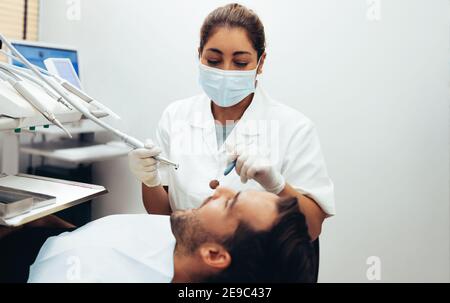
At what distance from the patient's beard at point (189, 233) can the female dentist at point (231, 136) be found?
0.11 m

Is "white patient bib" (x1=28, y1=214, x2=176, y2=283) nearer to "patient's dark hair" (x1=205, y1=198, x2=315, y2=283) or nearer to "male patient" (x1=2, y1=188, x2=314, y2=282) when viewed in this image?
"male patient" (x1=2, y1=188, x2=314, y2=282)

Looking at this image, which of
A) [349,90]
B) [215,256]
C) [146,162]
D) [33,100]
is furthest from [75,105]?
[349,90]

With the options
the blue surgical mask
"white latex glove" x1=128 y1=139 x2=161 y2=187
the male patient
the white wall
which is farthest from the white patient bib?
the blue surgical mask

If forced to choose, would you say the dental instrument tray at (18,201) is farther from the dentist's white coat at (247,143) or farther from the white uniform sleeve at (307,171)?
the white uniform sleeve at (307,171)

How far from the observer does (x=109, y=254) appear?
28.9 inches

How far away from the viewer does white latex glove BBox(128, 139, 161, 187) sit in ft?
2.49

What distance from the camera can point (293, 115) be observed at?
97cm

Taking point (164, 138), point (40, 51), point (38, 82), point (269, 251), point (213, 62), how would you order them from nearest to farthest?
point (269, 251) < point (38, 82) < point (213, 62) < point (164, 138) < point (40, 51)

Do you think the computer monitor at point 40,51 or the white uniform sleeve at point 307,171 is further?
the computer monitor at point 40,51

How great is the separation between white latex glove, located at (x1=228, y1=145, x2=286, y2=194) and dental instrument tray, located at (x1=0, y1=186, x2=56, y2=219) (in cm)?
39

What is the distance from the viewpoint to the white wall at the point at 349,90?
1073 millimetres

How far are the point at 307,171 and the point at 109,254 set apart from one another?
0.47 meters

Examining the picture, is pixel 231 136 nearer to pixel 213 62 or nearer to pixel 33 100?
pixel 213 62

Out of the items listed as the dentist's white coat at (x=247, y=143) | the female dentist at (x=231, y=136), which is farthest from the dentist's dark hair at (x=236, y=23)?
the dentist's white coat at (x=247, y=143)
